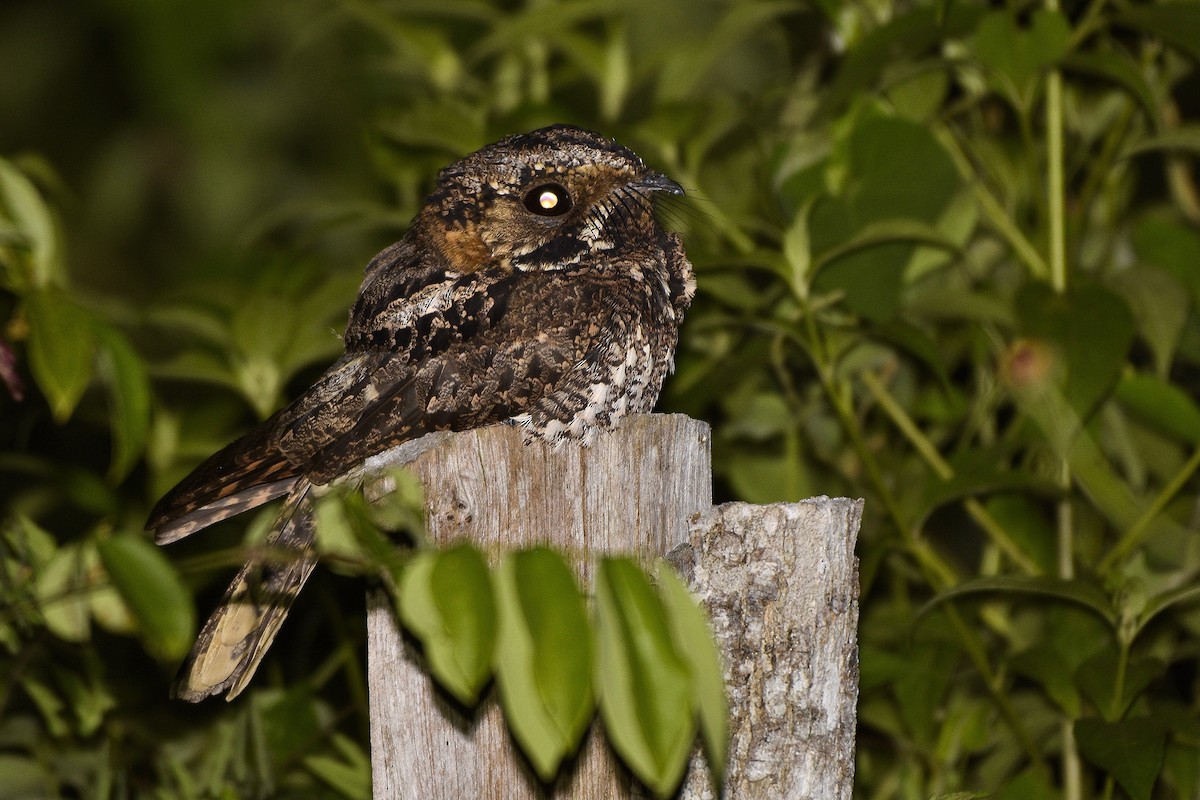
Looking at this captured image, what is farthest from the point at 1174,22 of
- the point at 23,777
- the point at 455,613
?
the point at 23,777

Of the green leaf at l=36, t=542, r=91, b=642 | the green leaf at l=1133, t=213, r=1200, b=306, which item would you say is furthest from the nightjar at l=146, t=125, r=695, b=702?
the green leaf at l=1133, t=213, r=1200, b=306

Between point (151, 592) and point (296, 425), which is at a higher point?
point (296, 425)

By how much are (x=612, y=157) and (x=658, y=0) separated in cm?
170

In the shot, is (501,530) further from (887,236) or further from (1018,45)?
(1018,45)

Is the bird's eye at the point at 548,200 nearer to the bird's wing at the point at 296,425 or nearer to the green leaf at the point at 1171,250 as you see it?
the bird's wing at the point at 296,425

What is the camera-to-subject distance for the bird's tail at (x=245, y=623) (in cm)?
221

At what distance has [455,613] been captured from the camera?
1.25 meters

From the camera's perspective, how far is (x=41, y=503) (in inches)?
139

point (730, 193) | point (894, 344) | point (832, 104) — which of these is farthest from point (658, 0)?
point (894, 344)

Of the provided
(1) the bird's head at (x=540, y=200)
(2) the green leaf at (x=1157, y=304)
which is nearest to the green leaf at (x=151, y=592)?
(1) the bird's head at (x=540, y=200)

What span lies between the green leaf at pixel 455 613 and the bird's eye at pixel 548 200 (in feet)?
4.34

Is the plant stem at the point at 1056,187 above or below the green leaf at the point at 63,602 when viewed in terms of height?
above

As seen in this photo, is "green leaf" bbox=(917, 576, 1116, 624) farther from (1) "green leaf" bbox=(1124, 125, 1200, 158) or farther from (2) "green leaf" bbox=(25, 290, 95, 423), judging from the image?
(2) "green leaf" bbox=(25, 290, 95, 423)

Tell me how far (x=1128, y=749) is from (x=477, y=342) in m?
1.41
